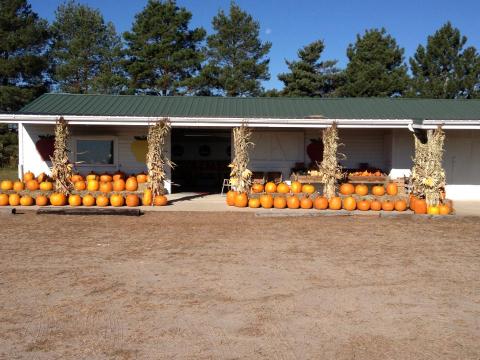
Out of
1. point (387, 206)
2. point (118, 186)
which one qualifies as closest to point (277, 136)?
point (387, 206)

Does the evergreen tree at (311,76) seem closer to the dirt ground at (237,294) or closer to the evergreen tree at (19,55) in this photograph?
the evergreen tree at (19,55)

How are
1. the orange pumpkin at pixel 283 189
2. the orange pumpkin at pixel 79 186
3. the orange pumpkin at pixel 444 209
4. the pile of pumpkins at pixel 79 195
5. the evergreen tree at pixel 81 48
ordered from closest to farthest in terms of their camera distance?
the orange pumpkin at pixel 444 209
the pile of pumpkins at pixel 79 195
the orange pumpkin at pixel 283 189
the orange pumpkin at pixel 79 186
the evergreen tree at pixel 81 48

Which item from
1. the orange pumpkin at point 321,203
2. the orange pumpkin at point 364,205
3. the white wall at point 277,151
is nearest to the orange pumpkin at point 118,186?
the white wall at point 277,151

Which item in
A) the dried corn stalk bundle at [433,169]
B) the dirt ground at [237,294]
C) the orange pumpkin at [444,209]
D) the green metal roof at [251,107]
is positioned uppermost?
the green metal roof at [251,107]

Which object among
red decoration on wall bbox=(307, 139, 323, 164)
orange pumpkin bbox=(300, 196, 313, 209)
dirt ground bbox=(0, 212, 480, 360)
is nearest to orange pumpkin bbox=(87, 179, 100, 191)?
dirt ground bbox=(0, 212, 480, 360)

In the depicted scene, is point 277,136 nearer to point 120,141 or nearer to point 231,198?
point 231,198

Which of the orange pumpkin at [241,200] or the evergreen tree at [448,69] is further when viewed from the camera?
the evergreen tree at [448,69]

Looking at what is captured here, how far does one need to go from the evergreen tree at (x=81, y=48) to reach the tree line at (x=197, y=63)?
0.29 feet

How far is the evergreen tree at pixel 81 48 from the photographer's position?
37.2 m

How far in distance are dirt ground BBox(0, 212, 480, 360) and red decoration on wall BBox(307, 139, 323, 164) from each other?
6960mm

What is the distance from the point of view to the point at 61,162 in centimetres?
1357

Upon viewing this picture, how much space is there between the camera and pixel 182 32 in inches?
1355

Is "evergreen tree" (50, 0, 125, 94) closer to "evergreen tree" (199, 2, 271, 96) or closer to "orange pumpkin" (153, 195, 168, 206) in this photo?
"evergreen tree" (199, 2, 271, 96)

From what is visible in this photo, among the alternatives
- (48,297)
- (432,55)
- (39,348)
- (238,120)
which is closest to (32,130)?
(238,120)
